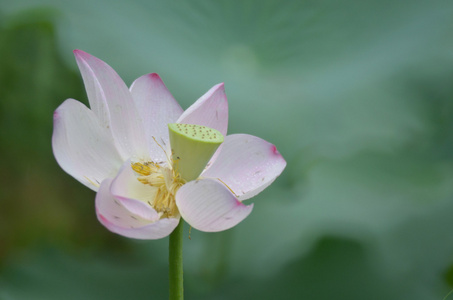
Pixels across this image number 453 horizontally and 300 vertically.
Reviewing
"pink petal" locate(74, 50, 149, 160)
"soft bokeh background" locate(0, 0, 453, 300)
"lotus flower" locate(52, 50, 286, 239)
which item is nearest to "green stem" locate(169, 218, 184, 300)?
"lotus flower" locate(52, 50, 286, 239)

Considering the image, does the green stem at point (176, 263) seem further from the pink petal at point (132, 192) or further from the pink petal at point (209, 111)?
the pink petal at point (209, 111)

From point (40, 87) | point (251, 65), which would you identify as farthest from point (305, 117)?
point (40, 87)

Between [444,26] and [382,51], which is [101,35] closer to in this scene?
[382,51]

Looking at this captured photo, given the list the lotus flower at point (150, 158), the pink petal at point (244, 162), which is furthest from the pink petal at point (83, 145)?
the pink petal at point (244, 162)

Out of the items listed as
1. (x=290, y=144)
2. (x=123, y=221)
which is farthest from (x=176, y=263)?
(x=290, y=144)

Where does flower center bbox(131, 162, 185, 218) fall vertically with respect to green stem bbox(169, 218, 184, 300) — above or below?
above

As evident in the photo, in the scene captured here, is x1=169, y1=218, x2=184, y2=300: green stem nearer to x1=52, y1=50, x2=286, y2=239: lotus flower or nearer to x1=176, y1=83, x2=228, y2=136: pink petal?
x1=52, y1=50, x2=286, y2=239: lotus flower
